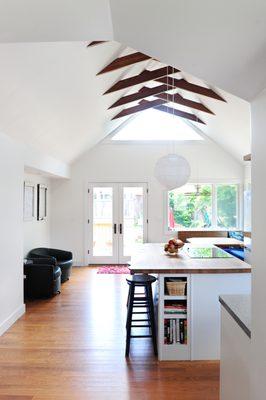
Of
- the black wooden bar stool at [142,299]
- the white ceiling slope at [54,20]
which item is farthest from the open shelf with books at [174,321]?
the white ceiling slope at [54,20]

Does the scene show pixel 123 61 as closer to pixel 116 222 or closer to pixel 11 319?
pixel 11 319

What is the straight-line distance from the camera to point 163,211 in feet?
26.2

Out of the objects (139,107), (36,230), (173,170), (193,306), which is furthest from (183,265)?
(139,107)

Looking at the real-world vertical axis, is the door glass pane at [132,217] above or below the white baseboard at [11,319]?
above

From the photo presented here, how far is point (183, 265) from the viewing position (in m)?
3.29

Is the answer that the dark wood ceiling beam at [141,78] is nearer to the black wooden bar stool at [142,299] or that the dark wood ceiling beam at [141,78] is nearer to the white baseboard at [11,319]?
the black wooden bar stool at [142,299]

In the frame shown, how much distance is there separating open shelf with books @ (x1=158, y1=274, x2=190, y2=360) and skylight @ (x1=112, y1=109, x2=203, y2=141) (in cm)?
532

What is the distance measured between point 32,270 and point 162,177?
259 cm

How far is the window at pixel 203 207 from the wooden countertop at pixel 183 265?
4.11 metres

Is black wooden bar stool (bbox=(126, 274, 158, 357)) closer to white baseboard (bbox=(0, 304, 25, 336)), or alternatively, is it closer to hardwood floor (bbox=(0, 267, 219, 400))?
hardwood floor (bbox=(0, 267, 219, 400))

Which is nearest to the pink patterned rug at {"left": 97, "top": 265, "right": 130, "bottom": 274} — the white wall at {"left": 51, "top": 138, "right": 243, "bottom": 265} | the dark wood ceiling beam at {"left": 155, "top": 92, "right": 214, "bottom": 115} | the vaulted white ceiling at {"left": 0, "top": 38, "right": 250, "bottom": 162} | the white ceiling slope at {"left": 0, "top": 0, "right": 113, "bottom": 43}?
the white wall at {"left": 51, "top": 138, "right": 243, "bottom": 265}

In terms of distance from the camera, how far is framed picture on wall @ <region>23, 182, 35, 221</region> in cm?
596

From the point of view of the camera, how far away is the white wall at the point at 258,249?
4.14 ft

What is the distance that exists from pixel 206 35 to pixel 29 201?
5.56 metres
